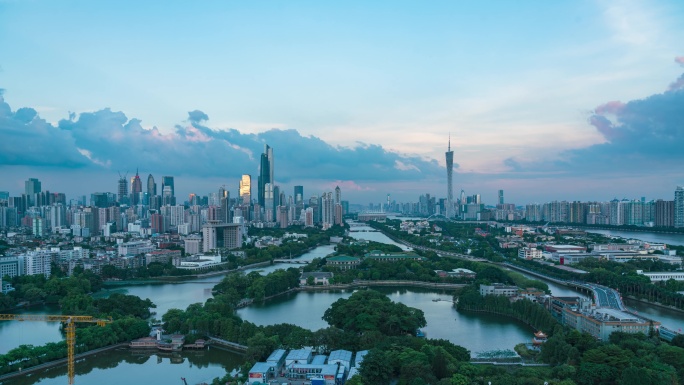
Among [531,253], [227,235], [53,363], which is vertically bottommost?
[53,363]

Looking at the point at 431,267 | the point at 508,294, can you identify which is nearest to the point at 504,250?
the point at 431,267

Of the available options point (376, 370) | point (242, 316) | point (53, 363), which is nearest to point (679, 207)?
point (242, 316)

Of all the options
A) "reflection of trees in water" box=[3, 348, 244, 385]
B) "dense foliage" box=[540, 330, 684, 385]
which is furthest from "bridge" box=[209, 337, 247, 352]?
"dense foliage" box=[540, 330, 684, 385]

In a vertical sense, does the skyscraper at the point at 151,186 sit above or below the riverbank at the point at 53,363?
above

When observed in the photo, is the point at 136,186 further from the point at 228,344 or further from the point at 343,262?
the point at 228,344

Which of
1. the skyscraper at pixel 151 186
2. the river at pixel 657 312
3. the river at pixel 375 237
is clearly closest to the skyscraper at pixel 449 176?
the river at pixel 375 237

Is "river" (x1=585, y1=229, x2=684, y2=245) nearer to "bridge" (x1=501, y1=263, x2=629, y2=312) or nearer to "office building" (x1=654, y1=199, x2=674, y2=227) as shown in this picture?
"office building" (x1=654, y1=199, x2=674, y2=227)

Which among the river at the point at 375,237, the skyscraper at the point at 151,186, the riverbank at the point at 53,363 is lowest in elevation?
the river at the point at 375,237

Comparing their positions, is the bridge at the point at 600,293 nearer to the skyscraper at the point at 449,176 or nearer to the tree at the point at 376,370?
the tree at the point at 376,370
